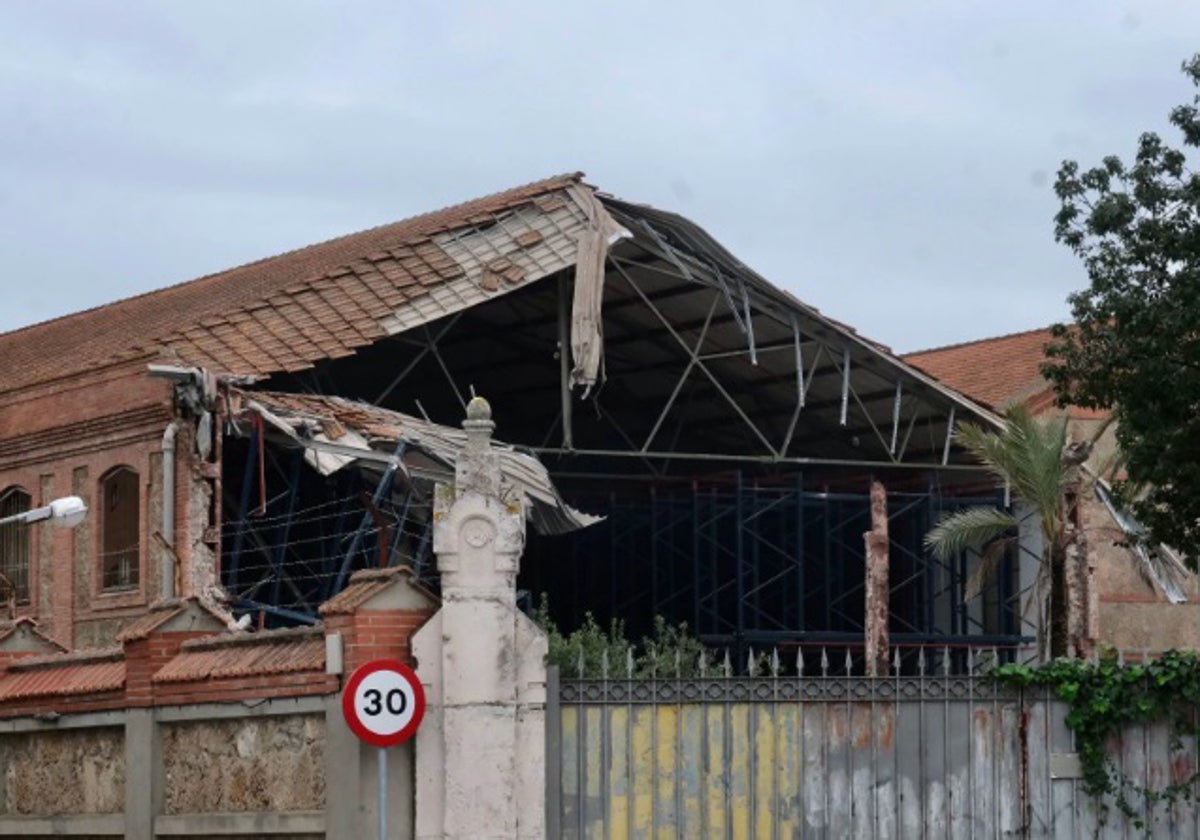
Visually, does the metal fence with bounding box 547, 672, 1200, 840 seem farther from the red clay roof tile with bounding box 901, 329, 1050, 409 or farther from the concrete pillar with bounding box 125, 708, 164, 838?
the red clay roof tile with bounding box 901, 329, 1050, 409

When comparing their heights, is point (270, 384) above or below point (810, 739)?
above

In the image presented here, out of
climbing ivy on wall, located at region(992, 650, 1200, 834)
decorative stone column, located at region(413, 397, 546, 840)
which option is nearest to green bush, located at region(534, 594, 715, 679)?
decorative stone column, located at region(413, 397, 546, 840)

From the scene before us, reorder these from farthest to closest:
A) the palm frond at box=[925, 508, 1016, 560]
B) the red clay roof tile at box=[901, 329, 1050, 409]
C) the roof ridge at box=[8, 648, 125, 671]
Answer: the red clay roof tile at box=[901, 329, 1050, 409]
the palm frond at box=[925, 508, 1016, 560]
the roof ridge at box=[8, 648, 125, 671]

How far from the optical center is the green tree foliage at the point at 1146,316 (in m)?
25.5

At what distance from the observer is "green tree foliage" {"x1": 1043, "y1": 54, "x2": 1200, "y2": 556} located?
25531 mm

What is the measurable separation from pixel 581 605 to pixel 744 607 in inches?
162

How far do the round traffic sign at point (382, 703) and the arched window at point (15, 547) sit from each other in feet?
61.2

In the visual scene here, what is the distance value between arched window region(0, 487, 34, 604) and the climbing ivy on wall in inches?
779

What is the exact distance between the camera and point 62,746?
2173 centimetres

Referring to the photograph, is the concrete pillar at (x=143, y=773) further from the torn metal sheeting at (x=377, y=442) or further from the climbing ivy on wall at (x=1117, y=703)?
the torn metal sheeting at (x=377, y=442)

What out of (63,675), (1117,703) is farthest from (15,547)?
(1117,703)

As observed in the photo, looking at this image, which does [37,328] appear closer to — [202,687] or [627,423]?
[627,423]

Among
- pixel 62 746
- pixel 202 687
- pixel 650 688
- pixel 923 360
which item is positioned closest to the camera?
pixel 650 688

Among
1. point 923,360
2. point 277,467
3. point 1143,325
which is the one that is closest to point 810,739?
point 1143,325
